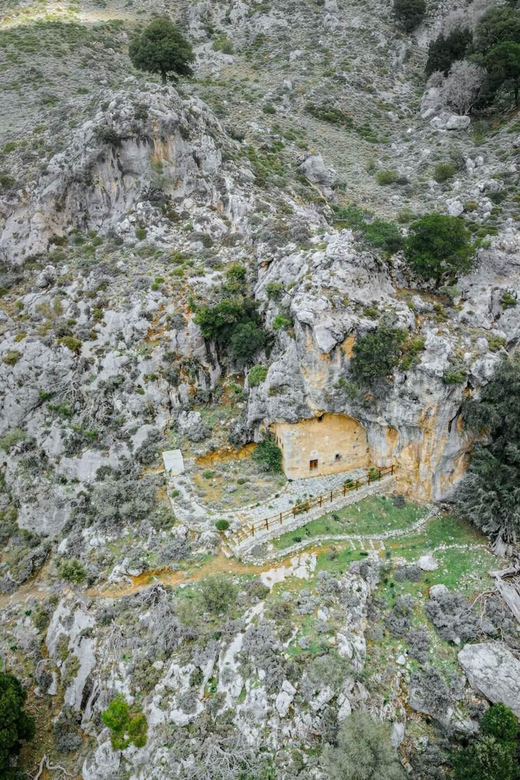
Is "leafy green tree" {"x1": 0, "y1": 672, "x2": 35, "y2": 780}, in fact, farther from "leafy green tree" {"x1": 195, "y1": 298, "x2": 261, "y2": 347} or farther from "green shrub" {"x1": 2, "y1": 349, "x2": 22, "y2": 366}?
"leafy green tree" {"x1": 195, "y1": 298, "x2": 261, "y2": 347}

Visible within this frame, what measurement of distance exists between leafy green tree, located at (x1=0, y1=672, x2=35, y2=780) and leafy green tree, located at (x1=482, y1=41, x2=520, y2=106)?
2535 inches

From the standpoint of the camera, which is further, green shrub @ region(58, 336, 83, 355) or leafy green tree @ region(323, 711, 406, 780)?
green shrub @ region(58, 336, 83, 355)

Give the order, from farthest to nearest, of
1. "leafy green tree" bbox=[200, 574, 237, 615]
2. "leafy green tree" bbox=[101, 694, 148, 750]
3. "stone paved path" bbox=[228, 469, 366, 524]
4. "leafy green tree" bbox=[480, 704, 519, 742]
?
"stone paved path" bbox=[228, 469, 366, 524] < "leafy green tree" bbox=[200, 574, 237, 615] < "leafy green tree" bbox=[101, 694, 148, 750] < "leafy green tree" bbox=[480, 704, 519, 742]

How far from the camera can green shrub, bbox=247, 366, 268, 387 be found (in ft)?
102

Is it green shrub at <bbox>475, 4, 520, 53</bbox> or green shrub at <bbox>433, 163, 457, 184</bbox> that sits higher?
green shrub at <bbox>475, 4, 520, 53</bbox>

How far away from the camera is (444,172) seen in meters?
47.7

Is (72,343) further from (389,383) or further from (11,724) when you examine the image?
(11,724)

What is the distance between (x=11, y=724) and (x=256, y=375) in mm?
20882

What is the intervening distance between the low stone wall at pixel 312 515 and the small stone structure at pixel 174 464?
20.8 feet

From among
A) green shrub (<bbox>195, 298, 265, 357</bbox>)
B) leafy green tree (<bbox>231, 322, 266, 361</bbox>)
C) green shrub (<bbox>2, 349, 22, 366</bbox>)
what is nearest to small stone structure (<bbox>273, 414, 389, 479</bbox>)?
leafy green tree (<bbox>231, 322, 266, 361</bbox>)

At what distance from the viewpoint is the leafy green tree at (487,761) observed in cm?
1819

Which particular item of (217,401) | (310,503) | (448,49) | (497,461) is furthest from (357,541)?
(448,49)

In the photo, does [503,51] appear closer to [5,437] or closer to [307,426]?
[307,426]

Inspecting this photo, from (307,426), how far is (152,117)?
30.6 m
